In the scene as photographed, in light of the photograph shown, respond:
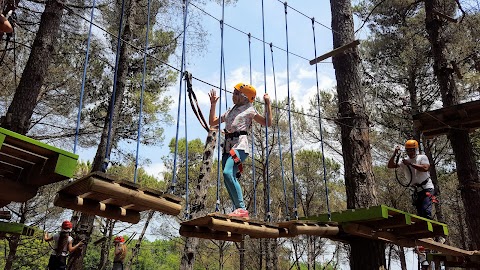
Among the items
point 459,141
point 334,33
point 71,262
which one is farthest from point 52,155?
point 459,141

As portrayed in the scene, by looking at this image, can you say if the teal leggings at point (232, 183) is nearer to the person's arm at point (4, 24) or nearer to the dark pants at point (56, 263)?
the person's arm at point (4, 24)

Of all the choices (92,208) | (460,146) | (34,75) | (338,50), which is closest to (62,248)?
(34,75)

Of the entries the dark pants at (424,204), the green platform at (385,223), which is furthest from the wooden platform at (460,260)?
the green platform at (385,223)

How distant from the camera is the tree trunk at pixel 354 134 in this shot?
4.16 meters

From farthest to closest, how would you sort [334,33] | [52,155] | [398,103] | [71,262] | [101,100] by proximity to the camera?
[398,103] < [101,100] < [71,262] < [334,33] < [52,155]

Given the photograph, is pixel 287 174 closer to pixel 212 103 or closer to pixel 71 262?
A: pixel 71 262

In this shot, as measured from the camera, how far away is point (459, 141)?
253 inches

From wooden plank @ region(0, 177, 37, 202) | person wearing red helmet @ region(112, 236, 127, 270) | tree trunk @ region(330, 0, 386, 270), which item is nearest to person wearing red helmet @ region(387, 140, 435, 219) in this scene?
tree trunk @ region(330, 0, 386, 270)

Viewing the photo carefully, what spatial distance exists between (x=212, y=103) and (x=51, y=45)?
2.71 meters

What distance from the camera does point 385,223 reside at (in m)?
3.80

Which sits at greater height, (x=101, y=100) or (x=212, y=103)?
(x=101, y=100)

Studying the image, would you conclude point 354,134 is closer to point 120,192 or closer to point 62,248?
point 120,192

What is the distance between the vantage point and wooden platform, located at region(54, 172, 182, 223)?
2.42m

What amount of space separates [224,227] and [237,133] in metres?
1.07
